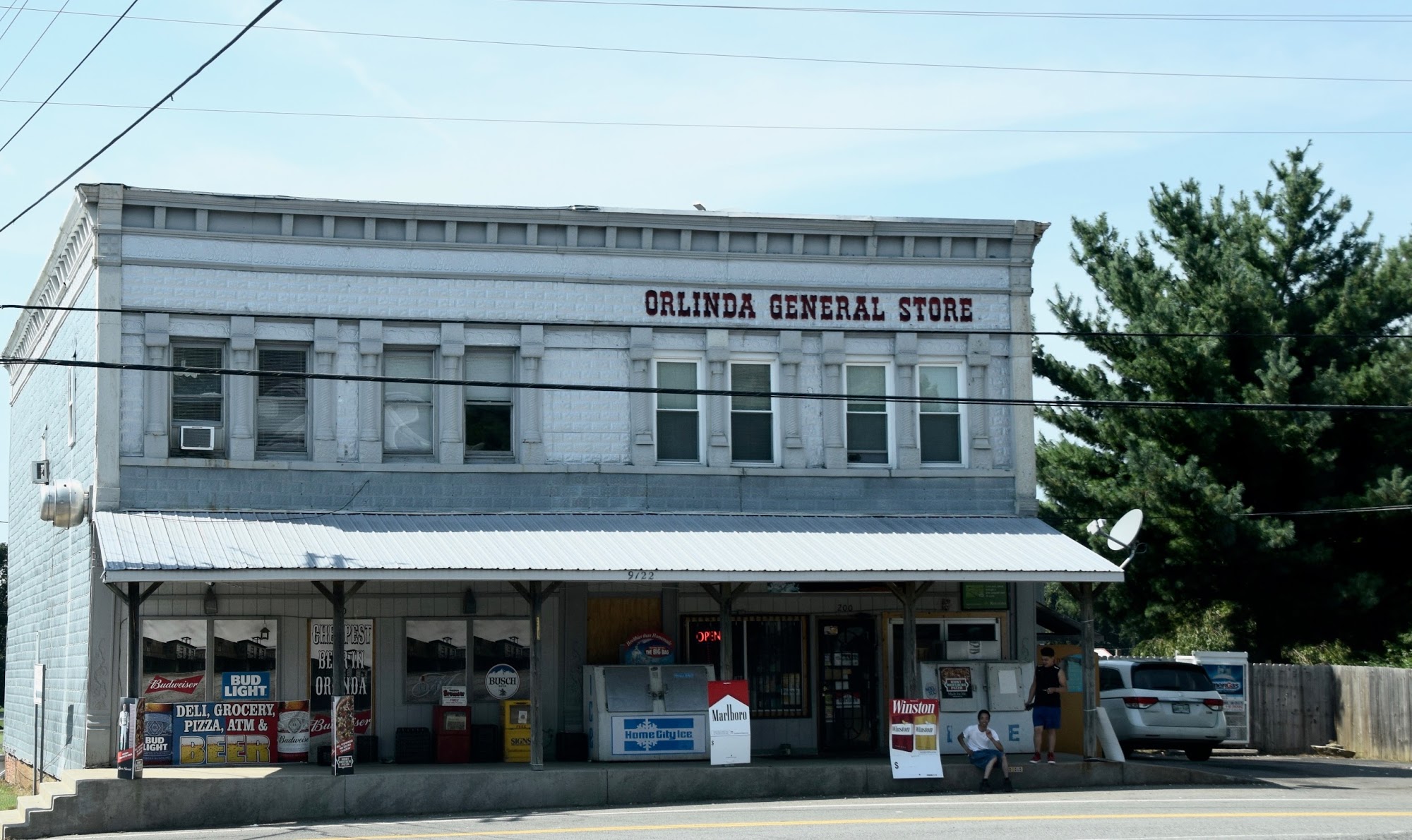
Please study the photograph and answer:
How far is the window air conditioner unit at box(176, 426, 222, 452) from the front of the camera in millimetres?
21688

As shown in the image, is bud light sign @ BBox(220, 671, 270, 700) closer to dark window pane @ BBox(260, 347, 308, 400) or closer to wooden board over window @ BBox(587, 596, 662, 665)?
dark window pane @ BBox(260, 347, 308, 400)

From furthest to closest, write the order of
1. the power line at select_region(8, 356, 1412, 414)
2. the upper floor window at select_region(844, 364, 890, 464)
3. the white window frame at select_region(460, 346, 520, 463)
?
the upper floor window at select_region(844, 364, 890, 464) → the white window frame at select_region(460, 346, 520, 463) → the power line at select_region(8, 356, 1412, 414)

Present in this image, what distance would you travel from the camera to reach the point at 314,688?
21844 mm

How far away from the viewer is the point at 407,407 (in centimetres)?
2300

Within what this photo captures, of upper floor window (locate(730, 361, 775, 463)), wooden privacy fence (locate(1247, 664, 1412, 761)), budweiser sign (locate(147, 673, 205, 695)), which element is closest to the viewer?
budweiser sign (locate(147, 673, 205, 695))

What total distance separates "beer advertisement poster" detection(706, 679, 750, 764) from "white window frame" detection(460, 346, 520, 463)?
4.74 meters

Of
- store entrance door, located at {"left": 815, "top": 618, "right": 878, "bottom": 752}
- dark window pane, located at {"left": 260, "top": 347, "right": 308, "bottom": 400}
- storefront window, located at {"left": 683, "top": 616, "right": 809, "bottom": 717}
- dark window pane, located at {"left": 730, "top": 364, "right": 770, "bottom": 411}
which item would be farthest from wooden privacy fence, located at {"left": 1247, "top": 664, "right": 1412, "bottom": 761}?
dark window pane, located at {"left": 260, "top": 347, "right": 308, "bottom": 400}

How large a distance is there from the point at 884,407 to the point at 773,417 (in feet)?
5.75

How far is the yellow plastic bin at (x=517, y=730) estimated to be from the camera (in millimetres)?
22141

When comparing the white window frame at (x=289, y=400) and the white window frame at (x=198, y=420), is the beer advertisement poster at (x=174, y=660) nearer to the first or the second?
the white window frame at (x=198, y=420)

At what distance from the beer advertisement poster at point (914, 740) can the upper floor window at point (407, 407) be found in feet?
25.0

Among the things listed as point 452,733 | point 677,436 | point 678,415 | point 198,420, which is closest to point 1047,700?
point 677,436

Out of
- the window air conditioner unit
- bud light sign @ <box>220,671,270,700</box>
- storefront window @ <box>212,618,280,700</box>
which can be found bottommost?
bud light sign @ <box>220,671,270,700</box>

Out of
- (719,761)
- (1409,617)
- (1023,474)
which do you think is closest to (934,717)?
(719,761)
